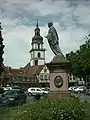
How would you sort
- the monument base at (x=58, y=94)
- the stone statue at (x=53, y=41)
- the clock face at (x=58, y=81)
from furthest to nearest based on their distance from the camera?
the stone statue at (x=53, y=41)
the clock face at (x=58, y=81)
the monument base at (x=58, y=94)

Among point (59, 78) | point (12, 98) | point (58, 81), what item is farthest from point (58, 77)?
point (12, 98)

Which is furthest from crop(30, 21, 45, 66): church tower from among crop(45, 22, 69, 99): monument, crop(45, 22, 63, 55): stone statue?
crop(45, 22, 69, 99): monument

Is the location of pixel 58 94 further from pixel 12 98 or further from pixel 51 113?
pixel 51 113

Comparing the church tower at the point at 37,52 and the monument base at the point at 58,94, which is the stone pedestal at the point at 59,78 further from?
the church tower at the point at 37,52

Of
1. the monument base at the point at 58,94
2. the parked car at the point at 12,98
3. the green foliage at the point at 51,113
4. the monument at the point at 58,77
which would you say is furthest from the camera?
the parked car at the point at 12,98

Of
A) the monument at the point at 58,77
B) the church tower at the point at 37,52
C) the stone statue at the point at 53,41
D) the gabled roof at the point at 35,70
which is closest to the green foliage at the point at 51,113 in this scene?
the monument at the point at 58,77

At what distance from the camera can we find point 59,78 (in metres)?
23.5

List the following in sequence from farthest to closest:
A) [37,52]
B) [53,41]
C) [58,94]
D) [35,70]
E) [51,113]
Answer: [37,52]
[35,70]
[53,41]
[58,94]
[51,113]

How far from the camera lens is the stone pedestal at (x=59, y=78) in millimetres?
23453

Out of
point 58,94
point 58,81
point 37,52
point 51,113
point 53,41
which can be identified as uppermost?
point 37,52

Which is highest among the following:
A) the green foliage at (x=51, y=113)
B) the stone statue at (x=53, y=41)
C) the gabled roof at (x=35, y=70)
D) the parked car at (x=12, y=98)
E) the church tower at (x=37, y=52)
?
the church tower at (x=37, y=52)

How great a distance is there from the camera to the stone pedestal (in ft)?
76.9

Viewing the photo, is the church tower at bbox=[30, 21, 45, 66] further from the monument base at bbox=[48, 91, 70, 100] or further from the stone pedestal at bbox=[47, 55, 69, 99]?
the monument base at bbox=[48, 91, 70, 100]

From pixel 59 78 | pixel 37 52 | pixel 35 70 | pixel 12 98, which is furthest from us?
pixel 37 52
